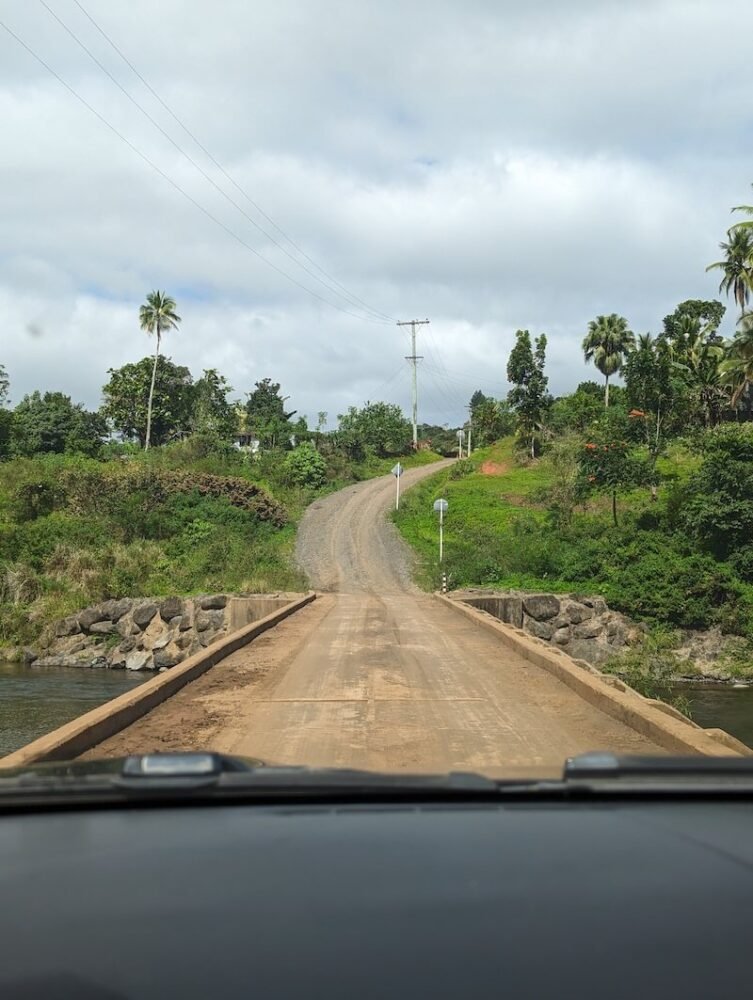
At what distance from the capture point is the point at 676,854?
7.95ft

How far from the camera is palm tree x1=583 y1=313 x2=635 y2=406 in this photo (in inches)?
2448

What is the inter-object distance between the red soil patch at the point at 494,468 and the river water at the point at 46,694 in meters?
31.9

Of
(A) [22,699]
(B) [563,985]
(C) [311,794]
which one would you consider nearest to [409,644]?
(A) [22,699]

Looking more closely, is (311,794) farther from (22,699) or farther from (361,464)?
(361,464)

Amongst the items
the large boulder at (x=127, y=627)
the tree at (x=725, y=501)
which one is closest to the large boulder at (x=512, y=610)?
the tree at (x=725, y=501)

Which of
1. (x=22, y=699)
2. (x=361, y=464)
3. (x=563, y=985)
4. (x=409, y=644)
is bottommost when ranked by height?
(x=22, y=699)

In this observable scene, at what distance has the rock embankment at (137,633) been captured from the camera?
93.1 ft

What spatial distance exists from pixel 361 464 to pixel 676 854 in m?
68.3

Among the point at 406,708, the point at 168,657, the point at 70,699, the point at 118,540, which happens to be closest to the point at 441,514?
the point at 168,657

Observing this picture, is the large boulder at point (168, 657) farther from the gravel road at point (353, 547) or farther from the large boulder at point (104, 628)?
the gravel road at point (353, 547)

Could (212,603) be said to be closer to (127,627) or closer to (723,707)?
(127,627)

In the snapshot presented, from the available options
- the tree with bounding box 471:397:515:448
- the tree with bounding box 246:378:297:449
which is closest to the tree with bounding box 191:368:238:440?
the tree with bounding box 246:378:297:449

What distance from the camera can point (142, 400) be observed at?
214 ft

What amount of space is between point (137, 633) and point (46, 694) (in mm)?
7273
